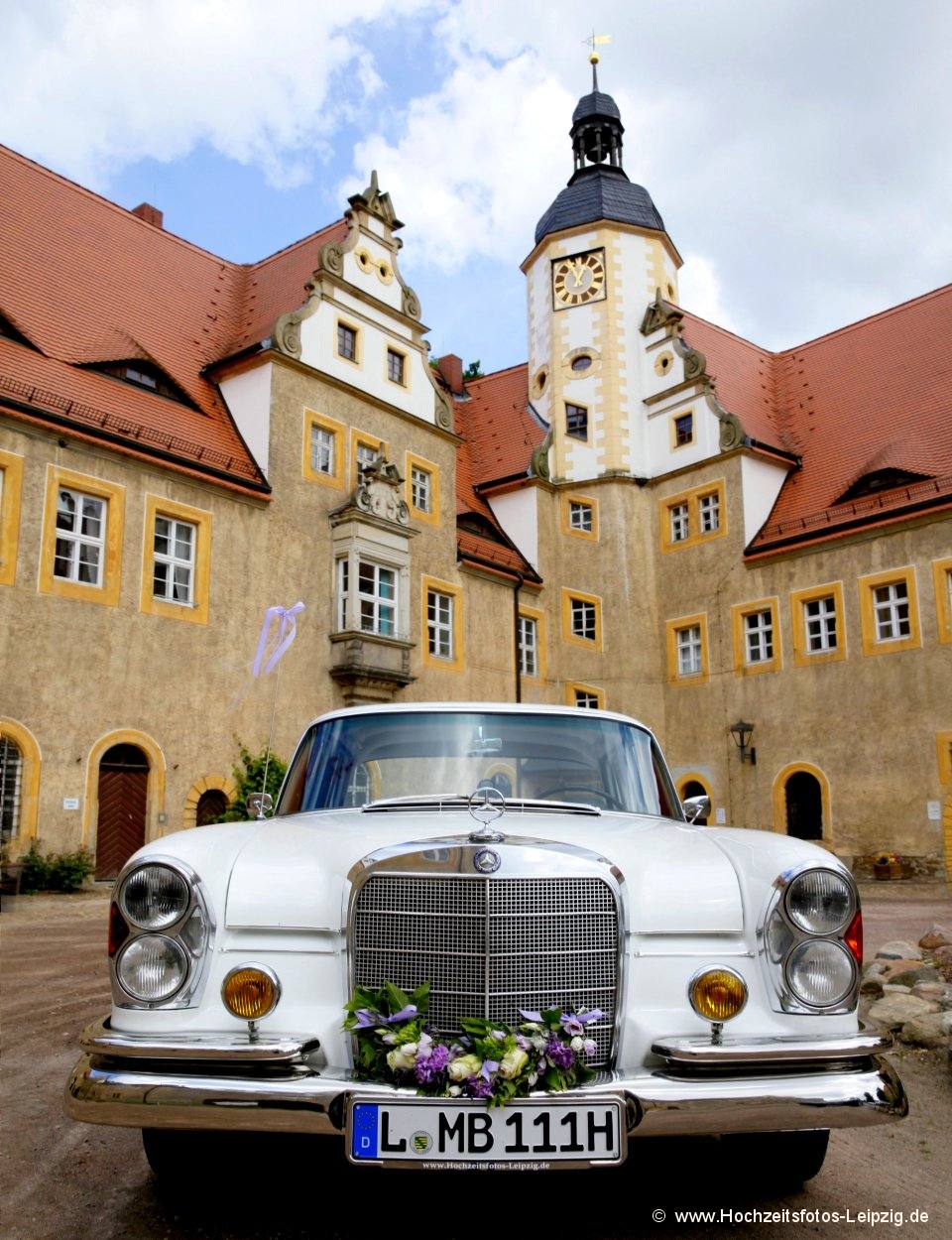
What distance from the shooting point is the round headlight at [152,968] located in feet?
9.65

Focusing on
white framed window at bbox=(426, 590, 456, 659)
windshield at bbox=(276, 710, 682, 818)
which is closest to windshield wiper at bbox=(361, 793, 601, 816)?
windshield at bbox=(276, 710, 682, 818)

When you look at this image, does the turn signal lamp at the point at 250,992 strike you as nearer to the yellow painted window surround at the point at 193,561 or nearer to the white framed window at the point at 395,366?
the yellow painted window surround at the point at 193,561

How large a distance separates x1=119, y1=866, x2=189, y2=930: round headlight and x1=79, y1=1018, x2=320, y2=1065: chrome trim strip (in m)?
Result: 0.31

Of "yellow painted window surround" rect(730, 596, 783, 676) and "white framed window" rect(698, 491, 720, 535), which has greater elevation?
"white framed window" rect(698, 491, 720, 535)

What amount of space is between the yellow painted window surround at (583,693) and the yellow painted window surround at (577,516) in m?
3.84

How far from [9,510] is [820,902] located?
14657mm

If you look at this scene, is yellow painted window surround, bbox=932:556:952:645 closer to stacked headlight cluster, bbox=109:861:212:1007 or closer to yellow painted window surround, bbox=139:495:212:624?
yellow painted window surround, bbox=139:495:212:624

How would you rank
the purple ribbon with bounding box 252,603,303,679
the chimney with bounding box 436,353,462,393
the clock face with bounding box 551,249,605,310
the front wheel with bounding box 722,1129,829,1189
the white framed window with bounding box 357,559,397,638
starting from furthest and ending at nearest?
the chimney with bounding box 436,353,462,393
the clock face with bounding box 551,249,605,310
the white framed window with bounding box 357,559,397,638
the purple ribbon with bounding box 252,603,303,679
the front wheel with bounding box 722,1129,829,1189

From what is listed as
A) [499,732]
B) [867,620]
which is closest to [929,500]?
[867,620]

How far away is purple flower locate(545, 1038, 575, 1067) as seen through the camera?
267 cm

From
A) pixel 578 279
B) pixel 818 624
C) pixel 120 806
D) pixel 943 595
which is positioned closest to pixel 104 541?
pixel 120 806

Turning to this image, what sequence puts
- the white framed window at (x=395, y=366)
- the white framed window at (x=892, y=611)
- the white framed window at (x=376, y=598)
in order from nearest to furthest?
1. the white framed window at (x=376, y=598)
2. the white framed window at (x=892, y=611)
3. the white framed window at (x=395, y=366)

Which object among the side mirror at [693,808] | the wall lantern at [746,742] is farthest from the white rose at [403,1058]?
the wall lantern at [746,742]

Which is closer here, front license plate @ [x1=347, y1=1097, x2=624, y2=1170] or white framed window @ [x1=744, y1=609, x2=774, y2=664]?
front license plate @ [x1=347, y1=1097, x2=624, y2=1170]
